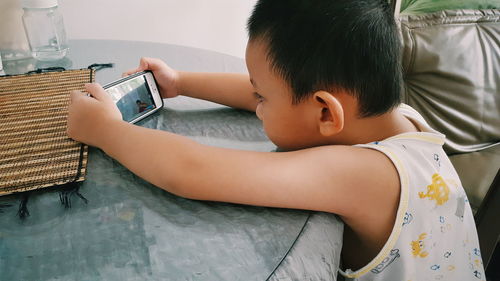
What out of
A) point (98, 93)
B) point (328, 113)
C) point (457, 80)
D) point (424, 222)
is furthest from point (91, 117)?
point (457, 80)

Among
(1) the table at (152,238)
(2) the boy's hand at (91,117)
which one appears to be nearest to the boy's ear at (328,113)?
(1) the table at (152,238)

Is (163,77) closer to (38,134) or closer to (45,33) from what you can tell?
(38,134)

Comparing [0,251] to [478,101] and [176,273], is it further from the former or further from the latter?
[478,101]

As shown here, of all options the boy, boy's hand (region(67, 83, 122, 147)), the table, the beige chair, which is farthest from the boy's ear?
the beige chair

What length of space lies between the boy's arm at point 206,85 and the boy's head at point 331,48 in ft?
0.63

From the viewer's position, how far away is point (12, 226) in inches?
16.4

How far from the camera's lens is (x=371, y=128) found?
572 millimetres

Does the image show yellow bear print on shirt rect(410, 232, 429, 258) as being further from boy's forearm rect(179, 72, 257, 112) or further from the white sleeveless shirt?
boy's forearm rect(179, 72, 257, 112)

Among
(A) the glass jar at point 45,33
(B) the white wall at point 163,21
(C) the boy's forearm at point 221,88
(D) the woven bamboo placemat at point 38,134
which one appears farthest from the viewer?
(B) the white wall at point 163,21

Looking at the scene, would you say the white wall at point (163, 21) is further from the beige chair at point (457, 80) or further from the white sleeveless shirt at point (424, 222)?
the white sleeveless shirt at point (424, 222)

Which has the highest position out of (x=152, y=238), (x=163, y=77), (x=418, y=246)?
(x=163, y=77)

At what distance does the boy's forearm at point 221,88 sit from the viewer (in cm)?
73

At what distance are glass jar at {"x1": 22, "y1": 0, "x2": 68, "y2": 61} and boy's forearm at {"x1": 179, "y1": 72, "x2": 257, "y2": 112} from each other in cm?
41

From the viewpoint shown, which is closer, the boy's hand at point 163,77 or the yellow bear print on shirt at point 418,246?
the yellow bear print on shirt at point 418,246
